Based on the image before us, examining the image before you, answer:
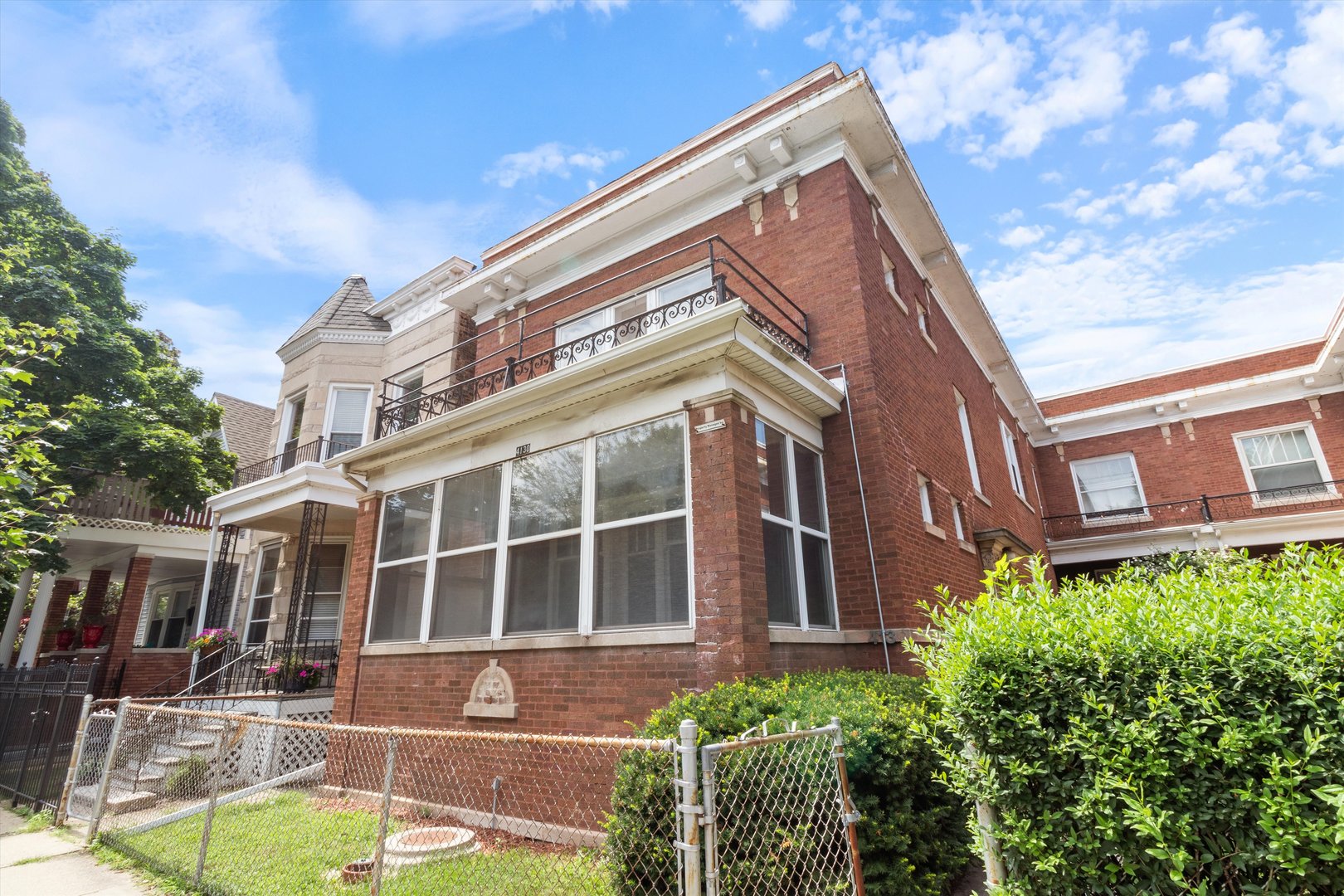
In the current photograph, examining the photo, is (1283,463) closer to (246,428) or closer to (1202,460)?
(1202,460)

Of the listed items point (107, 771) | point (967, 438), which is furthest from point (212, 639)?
point (967, 438)

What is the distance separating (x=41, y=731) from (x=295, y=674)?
3213 millimetres

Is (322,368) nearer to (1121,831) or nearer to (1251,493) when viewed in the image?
(1121,831)

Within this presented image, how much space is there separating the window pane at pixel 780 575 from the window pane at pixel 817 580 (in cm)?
29

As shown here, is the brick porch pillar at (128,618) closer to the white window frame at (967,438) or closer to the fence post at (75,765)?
the fence post at (75,765)

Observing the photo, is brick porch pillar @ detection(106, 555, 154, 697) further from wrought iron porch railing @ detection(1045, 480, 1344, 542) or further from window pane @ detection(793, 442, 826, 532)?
wrought iron porch railing @ detection(1045, 480, 1344, 542)

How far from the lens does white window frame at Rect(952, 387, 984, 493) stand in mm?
12641

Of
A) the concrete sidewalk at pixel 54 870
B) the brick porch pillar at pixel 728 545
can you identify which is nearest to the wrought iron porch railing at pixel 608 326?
the brick porch pillar at pixel 728 545

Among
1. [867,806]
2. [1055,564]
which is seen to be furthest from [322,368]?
[1055,564]

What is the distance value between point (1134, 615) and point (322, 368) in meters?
16.4

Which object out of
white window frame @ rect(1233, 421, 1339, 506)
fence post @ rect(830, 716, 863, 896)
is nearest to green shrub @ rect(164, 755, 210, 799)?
fence post @ rect(830, 716, 863, 896)

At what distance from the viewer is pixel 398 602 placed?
912 centimetres

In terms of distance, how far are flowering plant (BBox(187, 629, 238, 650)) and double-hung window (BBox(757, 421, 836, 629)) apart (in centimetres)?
1210

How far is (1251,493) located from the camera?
16.8 meters
